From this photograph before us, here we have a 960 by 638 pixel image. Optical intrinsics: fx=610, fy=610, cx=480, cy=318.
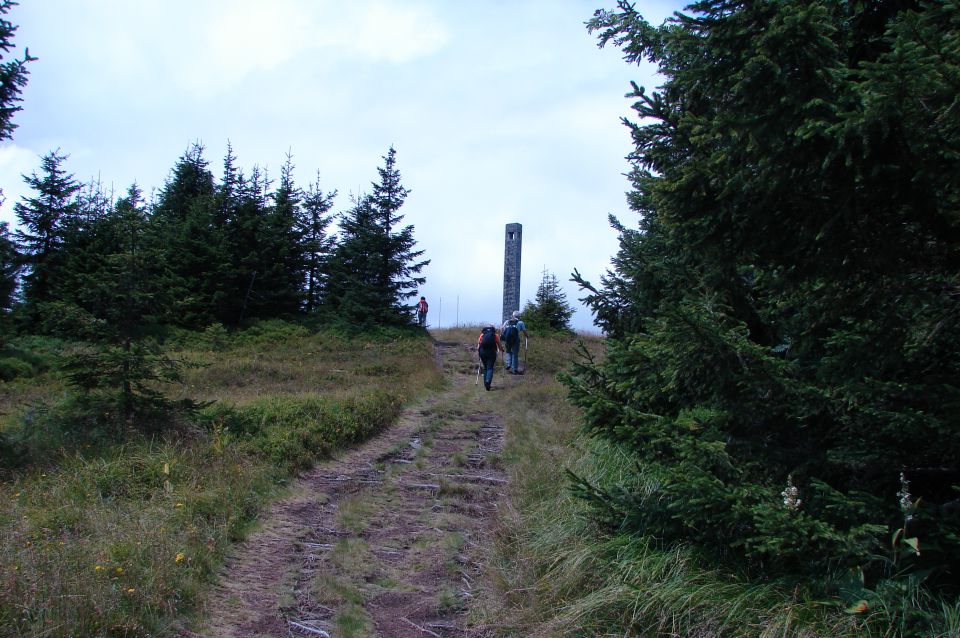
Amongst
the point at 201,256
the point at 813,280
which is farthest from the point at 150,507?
the point at 201,256

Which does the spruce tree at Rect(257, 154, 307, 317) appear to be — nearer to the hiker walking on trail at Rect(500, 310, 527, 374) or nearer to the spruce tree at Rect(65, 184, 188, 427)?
the hiker walking on trail at Rect(500, 310, 527, 374)

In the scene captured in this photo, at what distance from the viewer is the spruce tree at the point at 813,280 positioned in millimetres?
2934

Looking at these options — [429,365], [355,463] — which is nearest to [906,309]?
[355,463]

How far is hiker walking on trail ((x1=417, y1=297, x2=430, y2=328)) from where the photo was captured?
93.8 ft

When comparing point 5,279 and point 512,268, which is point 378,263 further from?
point 5,279

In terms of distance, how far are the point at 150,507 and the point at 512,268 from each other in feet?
65.5

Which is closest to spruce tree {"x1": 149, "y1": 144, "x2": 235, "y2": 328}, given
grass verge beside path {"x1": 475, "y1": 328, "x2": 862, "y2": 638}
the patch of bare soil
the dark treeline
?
the dark treeline

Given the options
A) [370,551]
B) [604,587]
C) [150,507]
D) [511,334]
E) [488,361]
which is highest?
[511,334]

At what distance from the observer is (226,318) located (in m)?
28.9

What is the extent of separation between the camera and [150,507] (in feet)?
20.2

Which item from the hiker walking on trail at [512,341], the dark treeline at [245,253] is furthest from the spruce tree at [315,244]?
the hiker walking on trail at [512,341]

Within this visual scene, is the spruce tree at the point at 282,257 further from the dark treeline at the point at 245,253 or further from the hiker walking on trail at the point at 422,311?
the hiker walking on trail at the point at 422,311

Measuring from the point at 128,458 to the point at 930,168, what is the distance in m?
8.09

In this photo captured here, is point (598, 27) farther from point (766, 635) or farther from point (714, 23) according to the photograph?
point (766, 635)
